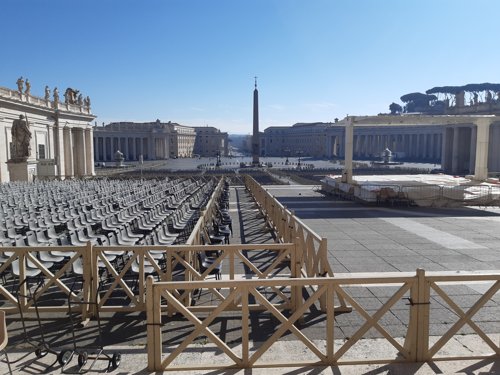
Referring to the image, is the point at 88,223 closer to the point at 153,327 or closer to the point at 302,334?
the point at 153,327

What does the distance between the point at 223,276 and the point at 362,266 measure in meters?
3.48

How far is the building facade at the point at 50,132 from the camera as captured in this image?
4316cm

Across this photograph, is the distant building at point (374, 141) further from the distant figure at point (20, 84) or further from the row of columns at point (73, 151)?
the distant figure at point (20, 84)

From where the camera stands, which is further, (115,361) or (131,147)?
(131,147)

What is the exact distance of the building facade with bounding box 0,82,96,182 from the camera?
4316 centimetres

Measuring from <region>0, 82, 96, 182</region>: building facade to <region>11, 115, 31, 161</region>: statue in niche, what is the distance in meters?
0.96

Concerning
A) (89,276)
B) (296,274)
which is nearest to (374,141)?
(296,274)

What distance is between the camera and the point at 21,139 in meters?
39.1

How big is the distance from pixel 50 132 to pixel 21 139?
1681cm

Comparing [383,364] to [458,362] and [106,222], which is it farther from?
[106,222]

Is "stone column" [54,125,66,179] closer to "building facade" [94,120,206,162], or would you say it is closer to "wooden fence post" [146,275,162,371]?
"wooden fence post" [146,275,162,371]

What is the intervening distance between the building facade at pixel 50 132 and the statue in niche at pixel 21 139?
0.96 metres

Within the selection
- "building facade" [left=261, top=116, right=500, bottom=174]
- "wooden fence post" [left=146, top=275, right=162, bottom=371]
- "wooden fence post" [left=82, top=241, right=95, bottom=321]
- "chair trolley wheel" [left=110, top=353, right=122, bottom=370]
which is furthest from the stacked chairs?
"building facade" [left=261, top=116, right=500, bottom=174]

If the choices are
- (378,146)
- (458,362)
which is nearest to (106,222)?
(458,362)
